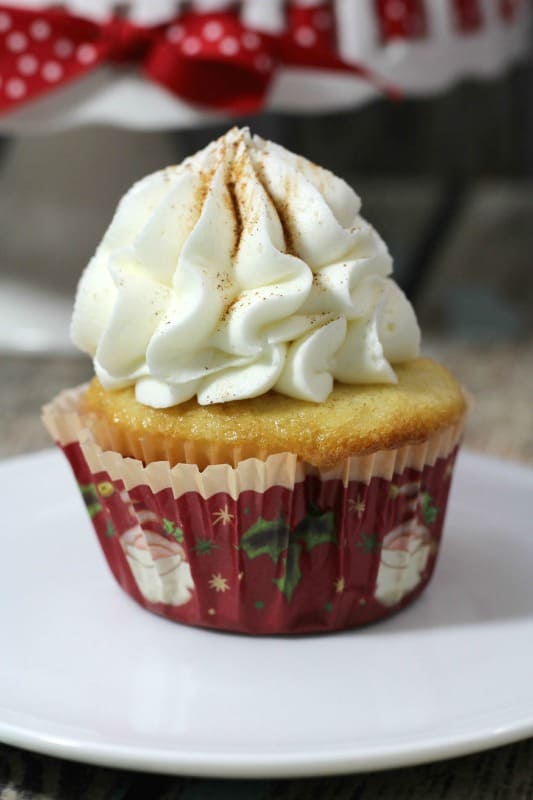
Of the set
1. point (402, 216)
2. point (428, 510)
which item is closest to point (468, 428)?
point (428, 510)

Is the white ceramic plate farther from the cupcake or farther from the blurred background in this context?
the blurred background

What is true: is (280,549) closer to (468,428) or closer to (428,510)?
(428,510)

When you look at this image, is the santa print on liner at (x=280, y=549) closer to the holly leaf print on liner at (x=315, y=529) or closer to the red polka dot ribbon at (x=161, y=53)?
the holly leaf print on liner at (x=315, y=529)

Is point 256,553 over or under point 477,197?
over

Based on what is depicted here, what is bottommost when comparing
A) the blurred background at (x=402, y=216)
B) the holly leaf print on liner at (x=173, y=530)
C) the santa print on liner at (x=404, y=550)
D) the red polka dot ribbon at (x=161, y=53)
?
the blurred background at (x=402, y=216)

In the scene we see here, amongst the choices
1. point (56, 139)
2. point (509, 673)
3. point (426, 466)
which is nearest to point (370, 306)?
point (426, 466)

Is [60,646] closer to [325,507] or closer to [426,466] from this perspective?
[325,507]

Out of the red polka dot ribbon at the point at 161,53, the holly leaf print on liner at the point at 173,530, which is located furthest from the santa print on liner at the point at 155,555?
the red polka dot ribbon at the point at 161,53

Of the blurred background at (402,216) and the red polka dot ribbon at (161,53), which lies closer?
the red polka dot ribbon at (161,53)
